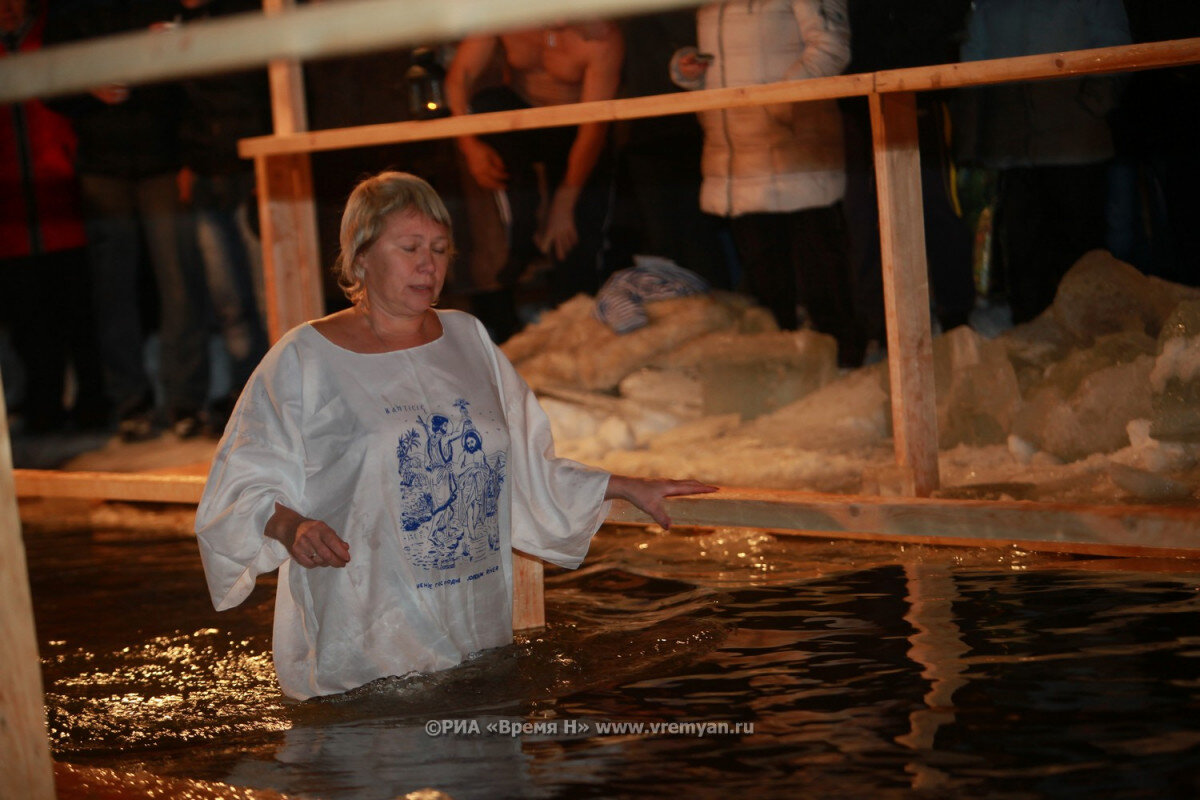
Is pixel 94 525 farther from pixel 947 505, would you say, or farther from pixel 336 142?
pixel 947 505

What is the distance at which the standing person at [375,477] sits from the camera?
12.6ft

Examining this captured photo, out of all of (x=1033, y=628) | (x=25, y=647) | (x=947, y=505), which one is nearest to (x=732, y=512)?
(x=947, y=505)

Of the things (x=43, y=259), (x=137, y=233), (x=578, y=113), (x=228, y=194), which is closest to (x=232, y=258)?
(x=228, y=194)

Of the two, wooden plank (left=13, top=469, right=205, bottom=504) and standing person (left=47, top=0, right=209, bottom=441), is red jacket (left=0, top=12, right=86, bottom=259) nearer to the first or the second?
standing person (left=47, top=0, right=209, bottom=441)

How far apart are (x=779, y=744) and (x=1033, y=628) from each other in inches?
44.4

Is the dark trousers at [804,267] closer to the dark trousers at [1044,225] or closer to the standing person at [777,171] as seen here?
the standing person at [777,171]

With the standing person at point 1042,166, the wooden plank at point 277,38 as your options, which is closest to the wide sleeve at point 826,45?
the standing person at point 1042,166

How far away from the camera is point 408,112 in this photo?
23.1 ft

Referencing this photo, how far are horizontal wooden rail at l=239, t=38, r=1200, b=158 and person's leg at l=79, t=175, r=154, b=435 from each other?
2223 mm

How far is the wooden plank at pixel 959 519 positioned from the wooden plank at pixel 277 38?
2603 millimetres

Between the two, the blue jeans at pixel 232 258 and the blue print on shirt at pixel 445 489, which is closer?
the blue print on shirt at pixel 445 489

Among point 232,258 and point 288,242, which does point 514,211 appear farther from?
point 232,258

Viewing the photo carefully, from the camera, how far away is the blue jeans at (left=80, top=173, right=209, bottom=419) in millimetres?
8539

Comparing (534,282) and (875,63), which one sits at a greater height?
(875,63)
